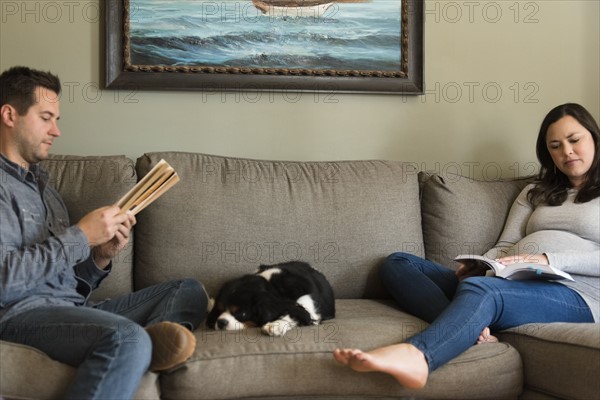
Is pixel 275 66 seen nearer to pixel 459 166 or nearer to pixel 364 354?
pixel 459 166

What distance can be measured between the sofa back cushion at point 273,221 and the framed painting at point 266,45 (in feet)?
1.48

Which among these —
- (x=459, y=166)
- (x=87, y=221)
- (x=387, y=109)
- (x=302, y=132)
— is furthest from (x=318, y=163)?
(x=87, y=221)

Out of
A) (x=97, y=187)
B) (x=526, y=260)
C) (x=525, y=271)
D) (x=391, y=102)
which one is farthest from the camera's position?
(x=391, y=102)

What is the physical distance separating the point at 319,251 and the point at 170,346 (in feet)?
2.81

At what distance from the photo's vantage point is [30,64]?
9.17ft

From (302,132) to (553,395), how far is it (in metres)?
1.50

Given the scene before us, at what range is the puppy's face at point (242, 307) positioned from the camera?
78.6 inches

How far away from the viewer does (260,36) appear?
2.87 meters

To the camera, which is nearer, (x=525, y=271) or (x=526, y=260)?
(x=525, y=271)

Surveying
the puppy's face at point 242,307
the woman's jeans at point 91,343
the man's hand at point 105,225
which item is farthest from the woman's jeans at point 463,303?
the man's hand at point 105,225

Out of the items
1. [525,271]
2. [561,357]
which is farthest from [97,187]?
[561,357]

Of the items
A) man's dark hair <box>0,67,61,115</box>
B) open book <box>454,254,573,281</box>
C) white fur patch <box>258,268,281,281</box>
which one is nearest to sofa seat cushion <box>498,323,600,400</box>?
open book <box>454,254,573,281</box>

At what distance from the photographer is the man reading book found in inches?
64.3

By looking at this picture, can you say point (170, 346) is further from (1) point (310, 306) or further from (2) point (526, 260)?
(2) point (526, 260)
